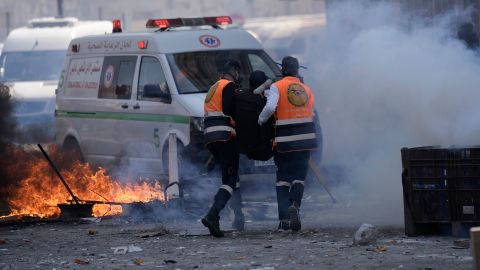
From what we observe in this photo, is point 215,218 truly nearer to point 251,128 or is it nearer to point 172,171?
point 251,128

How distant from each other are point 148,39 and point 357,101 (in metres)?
2.78

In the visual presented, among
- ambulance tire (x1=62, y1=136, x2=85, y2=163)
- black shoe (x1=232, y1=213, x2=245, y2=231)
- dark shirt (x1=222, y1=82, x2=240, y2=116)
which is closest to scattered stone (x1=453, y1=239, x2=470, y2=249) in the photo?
black shoe (x1=232, y1=213, x2=245, y2=231)

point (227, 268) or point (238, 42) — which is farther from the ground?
point (238, 42)

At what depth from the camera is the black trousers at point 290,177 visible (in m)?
10.3

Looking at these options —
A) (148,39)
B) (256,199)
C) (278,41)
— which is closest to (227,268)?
(256,199)

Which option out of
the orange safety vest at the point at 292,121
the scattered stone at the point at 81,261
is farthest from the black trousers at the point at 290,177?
the scattered stone at the point at 81,261

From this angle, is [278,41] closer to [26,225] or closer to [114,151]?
[114,151]

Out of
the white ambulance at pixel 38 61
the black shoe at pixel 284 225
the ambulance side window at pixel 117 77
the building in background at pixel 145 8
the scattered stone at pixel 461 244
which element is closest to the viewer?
the scattered stone at pixel 461 244

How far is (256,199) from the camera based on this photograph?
13.4m

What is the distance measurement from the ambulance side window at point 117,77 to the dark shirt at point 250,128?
3965 mm

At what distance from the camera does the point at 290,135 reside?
33.4 ft

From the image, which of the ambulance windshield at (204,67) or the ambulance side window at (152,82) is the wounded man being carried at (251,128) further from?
the ambulance side window at (152,82)

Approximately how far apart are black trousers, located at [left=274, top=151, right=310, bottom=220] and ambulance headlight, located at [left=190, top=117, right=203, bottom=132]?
2.45 meters

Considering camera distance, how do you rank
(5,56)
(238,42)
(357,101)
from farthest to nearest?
(5,56), (238,42), (357,101)
